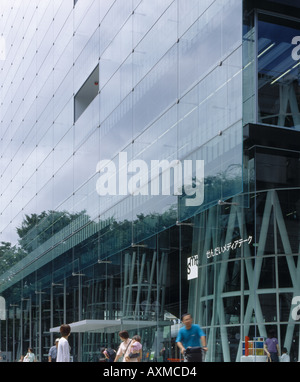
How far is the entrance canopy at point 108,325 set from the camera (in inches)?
766

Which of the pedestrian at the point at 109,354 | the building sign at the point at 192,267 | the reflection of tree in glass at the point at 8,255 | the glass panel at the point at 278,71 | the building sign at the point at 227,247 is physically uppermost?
the glass panel at the point at 278,71

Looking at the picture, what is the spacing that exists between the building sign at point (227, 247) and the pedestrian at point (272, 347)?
194 cm

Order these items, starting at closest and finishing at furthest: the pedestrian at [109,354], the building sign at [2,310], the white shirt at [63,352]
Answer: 1. the white shirt at [63,352]
2. the pedestrian at [109,354]
3. the building sign at [2,310]

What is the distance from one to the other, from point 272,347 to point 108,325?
786cm

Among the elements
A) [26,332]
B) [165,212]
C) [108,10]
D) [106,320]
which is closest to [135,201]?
[165,212]

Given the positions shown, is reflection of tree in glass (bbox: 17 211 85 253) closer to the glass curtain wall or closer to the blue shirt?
the glass curtain wall

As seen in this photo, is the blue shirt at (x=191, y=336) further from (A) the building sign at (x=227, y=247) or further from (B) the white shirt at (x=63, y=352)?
(A) the building sign at (x=227, y=247)

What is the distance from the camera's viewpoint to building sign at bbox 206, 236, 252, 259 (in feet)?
51.3

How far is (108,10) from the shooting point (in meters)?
24.9

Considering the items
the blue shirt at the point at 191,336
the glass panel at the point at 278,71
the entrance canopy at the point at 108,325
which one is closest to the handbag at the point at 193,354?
the blue shirt at the point at 191,336

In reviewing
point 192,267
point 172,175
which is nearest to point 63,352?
point 192,267

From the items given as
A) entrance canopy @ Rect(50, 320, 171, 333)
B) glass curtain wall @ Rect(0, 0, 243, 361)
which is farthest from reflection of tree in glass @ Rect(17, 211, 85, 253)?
entrance canopy @ Rect(50, 320, 171, 333)

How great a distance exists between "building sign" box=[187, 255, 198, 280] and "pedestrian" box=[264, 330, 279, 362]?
2.36 m
